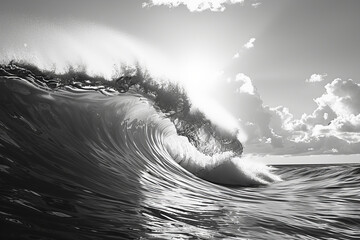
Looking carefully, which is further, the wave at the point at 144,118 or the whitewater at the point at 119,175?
the wave at the point at 144,118

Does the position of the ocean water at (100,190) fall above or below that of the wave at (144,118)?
below

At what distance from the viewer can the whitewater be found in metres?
3.32

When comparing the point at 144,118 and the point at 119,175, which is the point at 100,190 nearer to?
the point at 119,175

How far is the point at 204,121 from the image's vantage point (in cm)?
1584

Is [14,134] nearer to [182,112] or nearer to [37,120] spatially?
[37,120]

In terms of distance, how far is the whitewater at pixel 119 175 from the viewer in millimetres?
3320

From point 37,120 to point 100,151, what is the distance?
1.69 m

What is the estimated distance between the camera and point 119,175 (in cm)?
620

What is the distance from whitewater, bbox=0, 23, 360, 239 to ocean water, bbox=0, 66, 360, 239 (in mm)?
21

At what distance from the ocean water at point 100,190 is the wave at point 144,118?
0.07 metres

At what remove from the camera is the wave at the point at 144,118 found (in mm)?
9180

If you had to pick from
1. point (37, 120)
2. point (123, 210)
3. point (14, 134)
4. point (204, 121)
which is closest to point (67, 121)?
point (37, 120)

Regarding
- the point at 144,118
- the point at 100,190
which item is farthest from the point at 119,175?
the point at 144,118

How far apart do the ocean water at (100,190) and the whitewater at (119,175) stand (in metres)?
0.02
